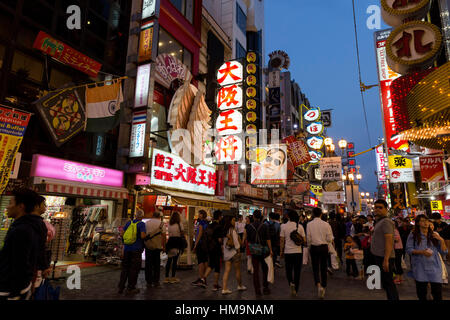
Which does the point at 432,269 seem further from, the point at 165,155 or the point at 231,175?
the point at 231,175

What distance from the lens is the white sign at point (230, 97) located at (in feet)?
60.3

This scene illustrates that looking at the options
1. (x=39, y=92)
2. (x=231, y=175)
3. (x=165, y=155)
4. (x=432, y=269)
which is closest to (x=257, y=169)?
(x=231, y=175)

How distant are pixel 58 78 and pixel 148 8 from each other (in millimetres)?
6567

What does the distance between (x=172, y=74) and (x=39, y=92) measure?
8295mm

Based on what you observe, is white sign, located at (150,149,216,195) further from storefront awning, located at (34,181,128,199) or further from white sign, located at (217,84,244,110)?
white sign, located at (217,84,244,110)

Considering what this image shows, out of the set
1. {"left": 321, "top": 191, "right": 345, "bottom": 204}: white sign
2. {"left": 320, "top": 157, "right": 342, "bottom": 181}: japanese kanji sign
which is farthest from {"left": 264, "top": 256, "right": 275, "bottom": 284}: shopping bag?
{"left": 321, "top": 191, "right": 345, "bottom": 204}: white sign

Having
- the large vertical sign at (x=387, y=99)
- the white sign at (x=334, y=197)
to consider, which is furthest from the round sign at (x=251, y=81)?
the white sign at (x=334, y=197)

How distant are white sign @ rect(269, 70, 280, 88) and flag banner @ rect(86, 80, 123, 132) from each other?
111ft

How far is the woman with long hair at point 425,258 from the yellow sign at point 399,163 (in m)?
18.1

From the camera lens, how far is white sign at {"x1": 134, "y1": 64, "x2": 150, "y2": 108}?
571 inches

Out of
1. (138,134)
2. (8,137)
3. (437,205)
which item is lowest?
(437,205)

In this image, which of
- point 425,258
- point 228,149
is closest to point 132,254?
point 425,258

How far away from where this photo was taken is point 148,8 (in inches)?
611

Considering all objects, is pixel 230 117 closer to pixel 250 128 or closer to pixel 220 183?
pixel 250 128
